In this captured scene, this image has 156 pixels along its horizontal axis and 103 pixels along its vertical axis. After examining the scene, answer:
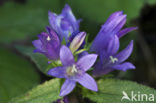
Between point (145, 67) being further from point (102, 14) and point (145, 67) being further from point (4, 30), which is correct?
point (4, 30)

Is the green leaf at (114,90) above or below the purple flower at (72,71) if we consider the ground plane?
below

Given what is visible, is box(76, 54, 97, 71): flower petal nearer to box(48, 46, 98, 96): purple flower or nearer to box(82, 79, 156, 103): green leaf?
box(48, 46, 98, 96): purple flower

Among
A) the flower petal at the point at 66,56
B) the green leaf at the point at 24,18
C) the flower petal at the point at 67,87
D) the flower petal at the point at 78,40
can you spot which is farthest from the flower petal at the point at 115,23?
the green leaf at the point at 24,18

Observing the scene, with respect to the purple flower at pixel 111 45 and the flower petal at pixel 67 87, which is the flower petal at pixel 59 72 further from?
the purple flower at pixel 111 45

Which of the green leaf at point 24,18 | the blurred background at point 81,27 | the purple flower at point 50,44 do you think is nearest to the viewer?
the purple flower at point 50,44

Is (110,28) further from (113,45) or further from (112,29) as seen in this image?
(113,45)

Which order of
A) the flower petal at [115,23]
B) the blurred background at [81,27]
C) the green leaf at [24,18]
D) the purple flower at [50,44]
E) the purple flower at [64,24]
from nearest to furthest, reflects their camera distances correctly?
the purple flower at [50,44]
the flower petal at [115,23]
the purple flower at [64,24]
the blurred background at [81,27]
the green leaf at [24,18]

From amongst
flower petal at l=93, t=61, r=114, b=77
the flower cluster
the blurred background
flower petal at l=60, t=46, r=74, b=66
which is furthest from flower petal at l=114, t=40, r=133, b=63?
the blurred background

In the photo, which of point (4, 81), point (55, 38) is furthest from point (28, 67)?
point (55, 38)
